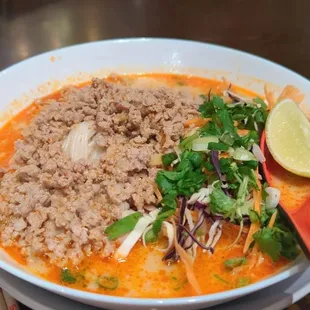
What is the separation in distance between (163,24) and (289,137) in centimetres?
195

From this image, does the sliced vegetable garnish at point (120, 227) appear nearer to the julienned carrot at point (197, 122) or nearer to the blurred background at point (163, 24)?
the julienned carrot at point (197, 122)

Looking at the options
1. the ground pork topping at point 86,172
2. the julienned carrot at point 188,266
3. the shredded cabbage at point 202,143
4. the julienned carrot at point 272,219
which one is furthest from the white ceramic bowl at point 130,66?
the julienned carrot at point 188,266

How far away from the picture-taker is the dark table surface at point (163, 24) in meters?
3.26

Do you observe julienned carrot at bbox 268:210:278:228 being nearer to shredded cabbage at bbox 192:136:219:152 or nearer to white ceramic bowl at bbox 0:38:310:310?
shredded cabbage at bbox 192:136:219:152

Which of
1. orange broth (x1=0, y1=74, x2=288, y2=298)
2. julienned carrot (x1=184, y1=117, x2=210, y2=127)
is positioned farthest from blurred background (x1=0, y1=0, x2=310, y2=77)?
orange broth (x1=0, y1=74, x2=288, y2=298)

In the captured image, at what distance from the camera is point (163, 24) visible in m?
3.56

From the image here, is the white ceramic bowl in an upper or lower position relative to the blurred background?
upper

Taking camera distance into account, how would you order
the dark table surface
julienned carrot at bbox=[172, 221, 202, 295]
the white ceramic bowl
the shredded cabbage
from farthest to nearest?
the dark table surface < the white ceramic bowl < the shredded cabbage < julienned carrot at bbox=[172, 221, 202, 295]

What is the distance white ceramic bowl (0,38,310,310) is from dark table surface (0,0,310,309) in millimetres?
605

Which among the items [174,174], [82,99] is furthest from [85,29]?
[174,174]

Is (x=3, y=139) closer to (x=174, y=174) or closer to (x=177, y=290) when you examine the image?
(x=174, y=174)

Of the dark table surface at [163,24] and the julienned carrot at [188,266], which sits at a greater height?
the julienned carrot at [188,266]

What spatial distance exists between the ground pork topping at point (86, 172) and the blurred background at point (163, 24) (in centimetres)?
123

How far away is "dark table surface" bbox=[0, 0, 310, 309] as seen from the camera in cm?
326
